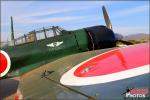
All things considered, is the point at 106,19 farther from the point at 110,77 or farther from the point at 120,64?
the point at 110,77

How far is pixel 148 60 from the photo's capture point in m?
4.15

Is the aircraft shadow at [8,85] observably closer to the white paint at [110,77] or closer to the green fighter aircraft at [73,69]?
the green fighter aircraft at [73,69]

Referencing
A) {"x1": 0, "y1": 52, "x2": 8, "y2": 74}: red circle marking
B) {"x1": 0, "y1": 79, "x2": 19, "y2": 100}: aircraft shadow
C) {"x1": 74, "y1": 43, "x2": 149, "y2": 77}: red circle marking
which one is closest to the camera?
{"x1": 74, "y1": 43, "x2": 149, "y2": 77}: red circle marking

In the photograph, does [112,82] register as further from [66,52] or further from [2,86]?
[66,52]

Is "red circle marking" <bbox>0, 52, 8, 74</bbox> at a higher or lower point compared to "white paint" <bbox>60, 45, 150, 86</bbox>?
lower

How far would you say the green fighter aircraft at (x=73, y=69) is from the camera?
347 centimetres

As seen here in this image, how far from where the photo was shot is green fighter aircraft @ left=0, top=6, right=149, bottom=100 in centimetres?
347

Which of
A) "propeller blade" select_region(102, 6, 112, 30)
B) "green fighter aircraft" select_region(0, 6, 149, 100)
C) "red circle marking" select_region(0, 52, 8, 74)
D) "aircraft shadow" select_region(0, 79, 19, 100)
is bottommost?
"aircraft shadow" select_region(0, 79, 19, 100)

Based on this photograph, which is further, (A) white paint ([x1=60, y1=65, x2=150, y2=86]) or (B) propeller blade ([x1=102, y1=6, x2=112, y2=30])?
(B) propeller blade ([x1=102, y1=6, x2=112, y2=30])

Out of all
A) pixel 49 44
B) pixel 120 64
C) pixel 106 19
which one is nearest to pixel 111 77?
pixel 120 64

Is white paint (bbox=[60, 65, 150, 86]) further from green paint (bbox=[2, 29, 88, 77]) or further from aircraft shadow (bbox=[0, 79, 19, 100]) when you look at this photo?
green paint (bbox=[2, 29, 88, 77])

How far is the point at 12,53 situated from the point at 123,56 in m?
3.79

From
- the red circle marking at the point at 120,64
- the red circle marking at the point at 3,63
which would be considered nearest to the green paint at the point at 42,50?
the red circle marking at the point at 3,63

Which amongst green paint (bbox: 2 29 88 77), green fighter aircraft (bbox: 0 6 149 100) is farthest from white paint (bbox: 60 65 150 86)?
green paint (bbox: 2 29 88 77)
